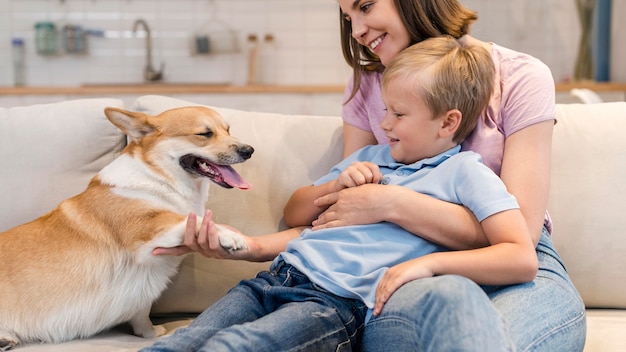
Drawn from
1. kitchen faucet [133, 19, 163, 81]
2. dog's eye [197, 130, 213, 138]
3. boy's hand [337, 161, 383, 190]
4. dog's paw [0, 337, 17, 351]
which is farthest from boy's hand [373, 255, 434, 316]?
kitchen faucet [133, 19, 163, 81]

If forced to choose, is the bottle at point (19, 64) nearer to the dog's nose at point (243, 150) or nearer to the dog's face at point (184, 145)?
the dog's face at point (184, 145)

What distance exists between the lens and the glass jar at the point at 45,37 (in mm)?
4398

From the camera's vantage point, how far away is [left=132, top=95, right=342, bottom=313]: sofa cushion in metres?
1.82

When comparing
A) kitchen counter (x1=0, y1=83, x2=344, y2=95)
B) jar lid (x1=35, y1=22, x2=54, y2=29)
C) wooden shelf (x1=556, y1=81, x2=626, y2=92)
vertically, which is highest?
jar lid (x1=35, y1=22, x2=54, y2=29)

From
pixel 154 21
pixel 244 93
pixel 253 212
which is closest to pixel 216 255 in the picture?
pixel 253 212

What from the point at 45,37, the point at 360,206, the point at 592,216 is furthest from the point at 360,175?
the point at 45,37

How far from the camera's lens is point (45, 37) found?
4414 mm

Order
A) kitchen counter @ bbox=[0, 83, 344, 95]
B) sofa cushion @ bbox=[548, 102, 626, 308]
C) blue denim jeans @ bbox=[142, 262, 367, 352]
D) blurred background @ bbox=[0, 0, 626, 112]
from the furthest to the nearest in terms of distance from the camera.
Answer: blurred background @ bbox=[0, 0, 626, 112] → kitchen counter @ bbox=[0, 83, 344, 95] → sofa cushion @ bbox=[548, 102, 626, 308] → blue denim jeans @ bbox=[142, 262, 367, 352]

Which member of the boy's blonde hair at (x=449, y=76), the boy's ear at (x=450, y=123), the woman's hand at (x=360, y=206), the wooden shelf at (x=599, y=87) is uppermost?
the boy's blonde hair at (x=449, y=76)

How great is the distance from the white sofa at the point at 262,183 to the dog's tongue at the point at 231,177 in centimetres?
16

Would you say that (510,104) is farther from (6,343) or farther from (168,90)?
(168,90)

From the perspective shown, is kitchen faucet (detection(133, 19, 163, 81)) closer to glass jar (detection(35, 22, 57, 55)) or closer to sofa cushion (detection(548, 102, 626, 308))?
glass jar (detection(35, 22, 57, 55))

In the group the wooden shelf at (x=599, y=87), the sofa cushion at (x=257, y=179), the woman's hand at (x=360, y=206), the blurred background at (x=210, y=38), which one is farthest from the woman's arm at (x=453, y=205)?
the blurred background at (x=210, y=38)

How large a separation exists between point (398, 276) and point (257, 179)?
739 mm
